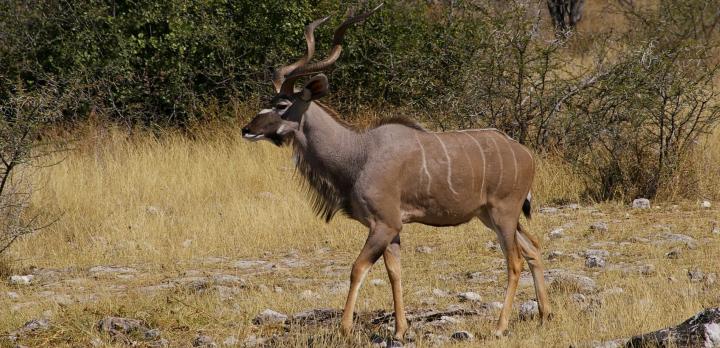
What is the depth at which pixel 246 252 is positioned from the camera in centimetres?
897

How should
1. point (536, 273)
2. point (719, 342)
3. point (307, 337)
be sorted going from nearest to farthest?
point (719, 342)
point (307, 337)
point (536, 273)

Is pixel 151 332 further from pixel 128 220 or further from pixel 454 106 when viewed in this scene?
pixel 454 106

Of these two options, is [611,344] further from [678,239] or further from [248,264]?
[248,264]

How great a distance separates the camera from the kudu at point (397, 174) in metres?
6.17

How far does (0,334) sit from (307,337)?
1.74 metres

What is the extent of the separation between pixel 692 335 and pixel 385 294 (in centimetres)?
261

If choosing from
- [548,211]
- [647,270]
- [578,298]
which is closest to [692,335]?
[578,298]

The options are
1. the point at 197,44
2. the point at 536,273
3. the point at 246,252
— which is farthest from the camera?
the point at 197,44

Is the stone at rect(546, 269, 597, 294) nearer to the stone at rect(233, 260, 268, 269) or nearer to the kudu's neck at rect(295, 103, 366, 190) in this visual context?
the kudu's neck at rect(295, 103, 366, 190)

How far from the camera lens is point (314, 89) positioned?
658 centimetres

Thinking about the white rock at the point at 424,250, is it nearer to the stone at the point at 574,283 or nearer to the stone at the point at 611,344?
the stone at the point at 574,283

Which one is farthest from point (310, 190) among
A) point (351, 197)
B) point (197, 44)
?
point (197, 44)

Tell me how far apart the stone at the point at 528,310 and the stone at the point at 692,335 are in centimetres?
145

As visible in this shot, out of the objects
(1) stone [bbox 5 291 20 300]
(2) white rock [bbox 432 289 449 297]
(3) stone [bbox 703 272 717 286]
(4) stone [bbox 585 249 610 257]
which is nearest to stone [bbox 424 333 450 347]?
(2) white rock [bbox 432 289 449 297]
